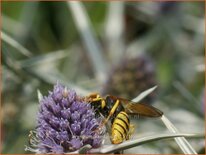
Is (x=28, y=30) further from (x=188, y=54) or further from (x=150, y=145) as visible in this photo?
(x=150, y=145)

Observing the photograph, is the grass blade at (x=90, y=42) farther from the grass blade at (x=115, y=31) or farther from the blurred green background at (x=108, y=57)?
the grass blade at (x=115, y=31)

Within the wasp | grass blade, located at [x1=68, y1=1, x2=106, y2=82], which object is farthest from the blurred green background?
the wasp

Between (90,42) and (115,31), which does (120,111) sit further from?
(115,31)

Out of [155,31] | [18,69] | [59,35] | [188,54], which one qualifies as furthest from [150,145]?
[59,35]

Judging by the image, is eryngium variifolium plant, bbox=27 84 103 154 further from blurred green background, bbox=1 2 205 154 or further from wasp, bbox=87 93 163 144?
blurred green background, bbox=1 2 205 154

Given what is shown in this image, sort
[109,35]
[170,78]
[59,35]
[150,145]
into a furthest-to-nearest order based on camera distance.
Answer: [59,35]
[109,35]
[170,78]
[150,145]

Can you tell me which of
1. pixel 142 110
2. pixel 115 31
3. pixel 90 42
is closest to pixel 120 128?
pixel 142 110

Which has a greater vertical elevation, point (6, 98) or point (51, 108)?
point (6, 98)
